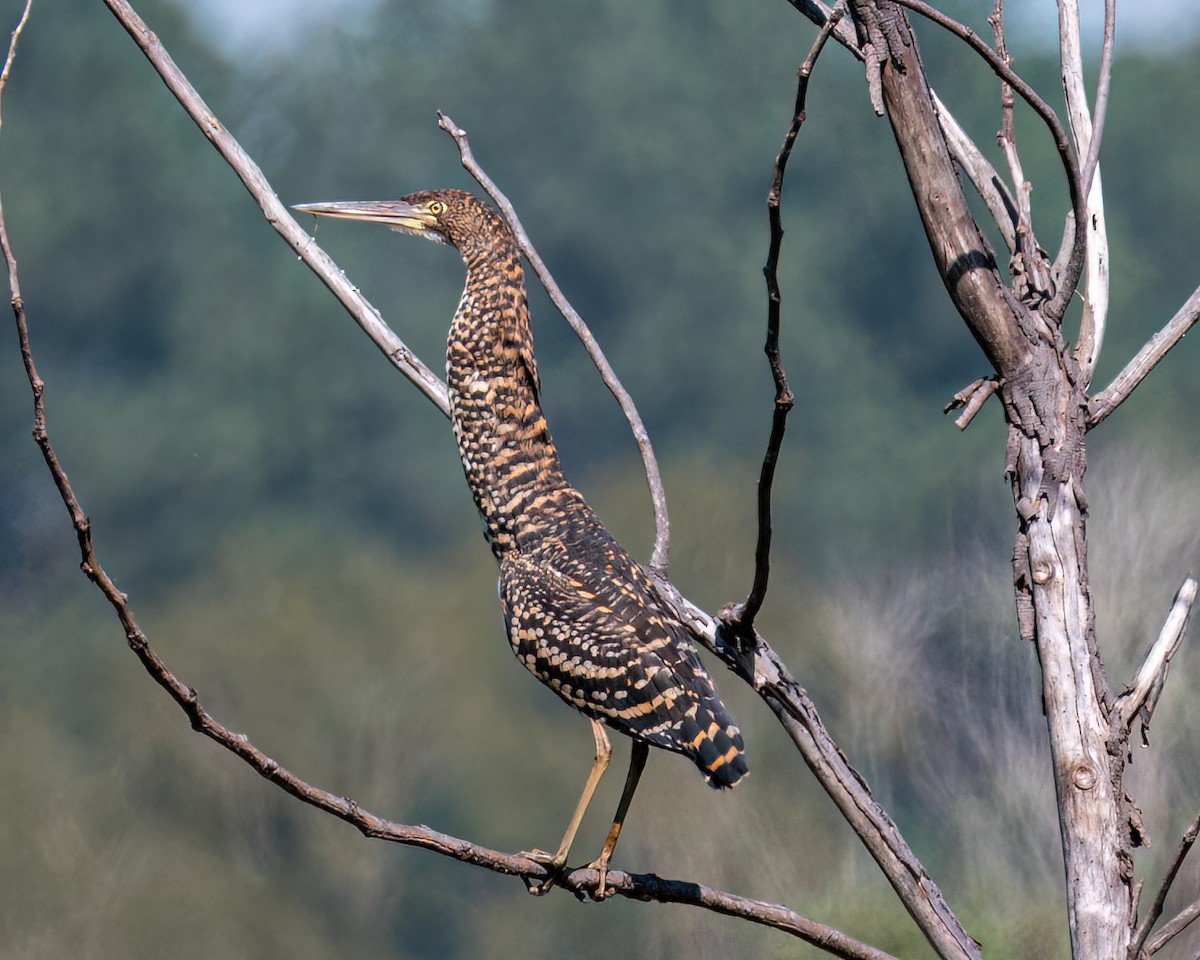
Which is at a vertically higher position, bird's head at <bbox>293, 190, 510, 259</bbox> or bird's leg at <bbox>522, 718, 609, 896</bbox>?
bird's head at <bbox>293, 190, 510, 259</bbox>

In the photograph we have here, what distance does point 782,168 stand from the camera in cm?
128

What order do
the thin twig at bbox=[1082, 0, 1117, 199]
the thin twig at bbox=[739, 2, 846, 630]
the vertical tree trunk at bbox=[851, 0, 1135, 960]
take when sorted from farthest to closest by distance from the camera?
the thin twig at bbox=[1082, 0, 1117, 199] → the vertical tree trunk at bbox=[851, 0, 1135, 960] → the thin twig at bbox=[739, 2, 846, 630]

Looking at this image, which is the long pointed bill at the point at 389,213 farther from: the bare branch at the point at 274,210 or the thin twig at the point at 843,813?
the thin twig at the point at 843,813

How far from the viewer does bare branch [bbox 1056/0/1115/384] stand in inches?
63.9

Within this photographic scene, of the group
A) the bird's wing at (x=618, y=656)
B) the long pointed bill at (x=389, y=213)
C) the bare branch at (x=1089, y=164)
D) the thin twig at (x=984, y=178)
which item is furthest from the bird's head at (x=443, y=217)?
the bare branch at (x=1089, y=164)

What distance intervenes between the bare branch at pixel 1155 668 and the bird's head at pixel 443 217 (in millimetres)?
1239

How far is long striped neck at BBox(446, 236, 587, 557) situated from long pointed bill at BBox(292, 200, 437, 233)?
0.58 ft

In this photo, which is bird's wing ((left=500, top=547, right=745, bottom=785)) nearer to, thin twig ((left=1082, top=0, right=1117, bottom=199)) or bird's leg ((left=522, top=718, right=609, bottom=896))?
bird's leg ((left=522, top=718, right=609, bottom=896))

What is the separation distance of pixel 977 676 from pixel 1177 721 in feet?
2.46

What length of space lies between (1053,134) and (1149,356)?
0.35m

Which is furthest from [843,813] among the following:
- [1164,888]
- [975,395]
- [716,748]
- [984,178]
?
[984,178]

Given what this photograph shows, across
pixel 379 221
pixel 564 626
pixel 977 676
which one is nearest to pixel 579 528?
pixel 564 626

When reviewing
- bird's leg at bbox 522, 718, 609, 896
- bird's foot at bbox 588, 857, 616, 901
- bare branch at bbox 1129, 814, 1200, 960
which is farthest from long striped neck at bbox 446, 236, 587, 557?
bare branch at bbox 1129, 814, 1200, 960

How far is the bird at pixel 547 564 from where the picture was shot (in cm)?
187
